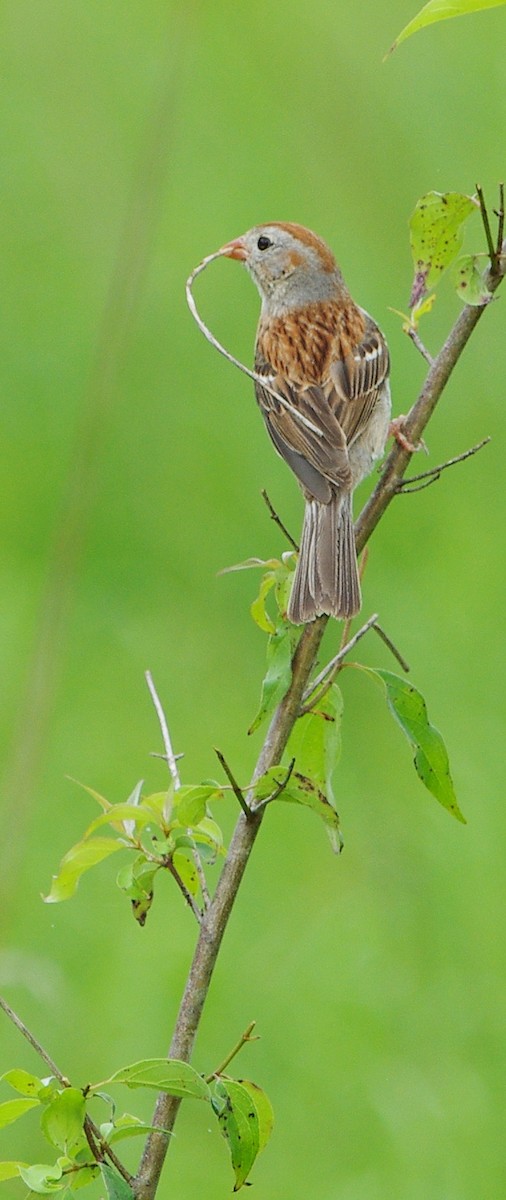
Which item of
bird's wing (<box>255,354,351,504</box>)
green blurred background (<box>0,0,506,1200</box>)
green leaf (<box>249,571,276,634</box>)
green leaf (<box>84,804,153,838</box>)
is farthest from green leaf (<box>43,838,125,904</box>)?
bird's wing (<box>255,354,351,504</box>)

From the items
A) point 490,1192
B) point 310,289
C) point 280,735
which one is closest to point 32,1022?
point 490,1192

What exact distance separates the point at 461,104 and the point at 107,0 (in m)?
1.65

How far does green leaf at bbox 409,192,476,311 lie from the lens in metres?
1.71

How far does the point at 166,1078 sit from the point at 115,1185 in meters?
0.10

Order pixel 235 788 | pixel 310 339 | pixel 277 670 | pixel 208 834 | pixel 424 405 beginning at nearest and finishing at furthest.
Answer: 1. pixel 235 788
2. pixel 208 834
3. pixel 277 670
4. pixel 424 405
5. pixel 310 339

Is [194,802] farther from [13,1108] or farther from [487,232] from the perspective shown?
[487,232]

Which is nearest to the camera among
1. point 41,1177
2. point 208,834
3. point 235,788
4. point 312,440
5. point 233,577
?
point 41,1177

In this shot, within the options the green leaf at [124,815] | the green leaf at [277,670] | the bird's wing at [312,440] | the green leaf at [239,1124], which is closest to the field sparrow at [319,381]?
the bird's wing at [312,440]

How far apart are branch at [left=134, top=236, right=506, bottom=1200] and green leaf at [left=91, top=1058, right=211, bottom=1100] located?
0.04 m

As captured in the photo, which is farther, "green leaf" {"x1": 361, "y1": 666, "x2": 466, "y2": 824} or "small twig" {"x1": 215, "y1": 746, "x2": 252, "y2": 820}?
"green leaf" {"x1": 361, "y1": 666, "x2": 466, "y2": 824}

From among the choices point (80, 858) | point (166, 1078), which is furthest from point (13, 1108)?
point (80, 858)

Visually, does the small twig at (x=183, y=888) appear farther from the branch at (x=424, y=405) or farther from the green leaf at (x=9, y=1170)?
the branch at (x=424, y=405)

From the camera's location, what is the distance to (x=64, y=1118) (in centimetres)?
136

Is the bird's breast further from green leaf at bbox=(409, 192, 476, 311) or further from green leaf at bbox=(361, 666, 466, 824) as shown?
green leaf at bbox=(361, 666, 466, 824)
